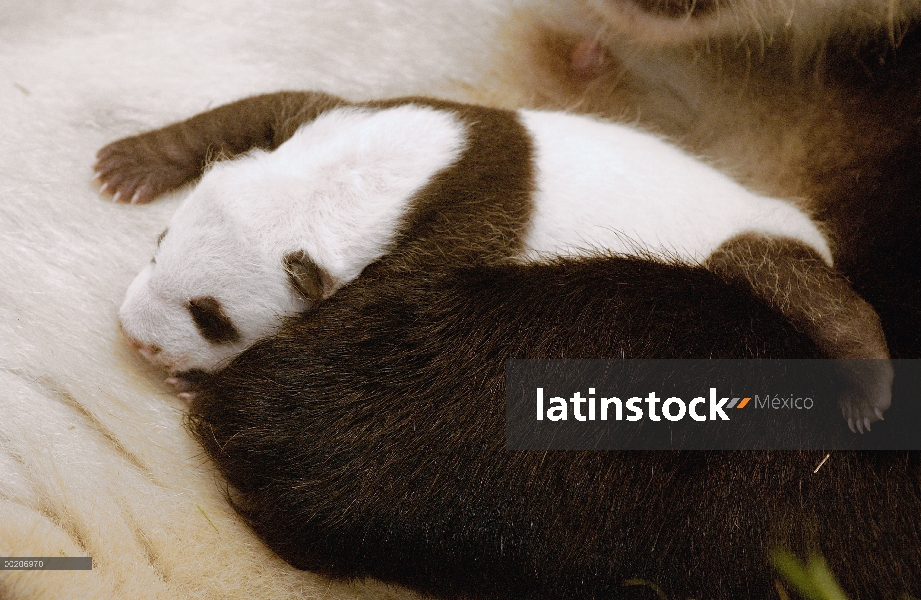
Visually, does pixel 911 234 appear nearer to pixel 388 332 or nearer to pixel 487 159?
pixel 487 159

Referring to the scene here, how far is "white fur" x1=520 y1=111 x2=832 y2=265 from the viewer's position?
5.49 feet

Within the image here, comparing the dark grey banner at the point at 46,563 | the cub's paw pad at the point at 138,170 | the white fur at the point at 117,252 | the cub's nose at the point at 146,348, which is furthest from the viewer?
the cub's paw pad at the point at 138,170

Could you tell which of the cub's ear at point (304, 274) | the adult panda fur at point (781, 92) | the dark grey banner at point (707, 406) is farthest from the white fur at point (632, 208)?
the cub's ear at point (304, 274)

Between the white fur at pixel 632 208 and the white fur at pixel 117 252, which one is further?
the white fur at pixel 632 208

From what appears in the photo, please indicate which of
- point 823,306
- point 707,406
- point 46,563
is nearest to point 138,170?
point 46,563

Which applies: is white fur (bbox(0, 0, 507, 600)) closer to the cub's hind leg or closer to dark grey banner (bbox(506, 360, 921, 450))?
dark grey banner (bbox(506, 360, 921, 450))

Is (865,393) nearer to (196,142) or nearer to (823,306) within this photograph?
(823,306)

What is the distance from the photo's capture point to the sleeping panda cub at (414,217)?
157cm

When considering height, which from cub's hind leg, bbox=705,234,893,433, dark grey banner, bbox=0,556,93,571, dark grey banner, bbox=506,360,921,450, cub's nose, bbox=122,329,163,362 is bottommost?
dark grey banner, bbox=0,556,93,571

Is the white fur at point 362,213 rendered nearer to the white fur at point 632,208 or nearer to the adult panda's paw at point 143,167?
the white fur at point 632,208

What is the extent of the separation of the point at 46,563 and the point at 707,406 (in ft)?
3.49

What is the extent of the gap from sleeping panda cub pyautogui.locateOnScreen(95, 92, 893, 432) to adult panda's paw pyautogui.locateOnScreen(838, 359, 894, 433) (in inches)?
2.3

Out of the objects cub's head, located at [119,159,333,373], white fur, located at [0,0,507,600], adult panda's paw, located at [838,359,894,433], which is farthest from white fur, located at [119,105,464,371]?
adult panda's paw, located at [838,359,894,433]

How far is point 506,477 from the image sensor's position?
4.30 feet
